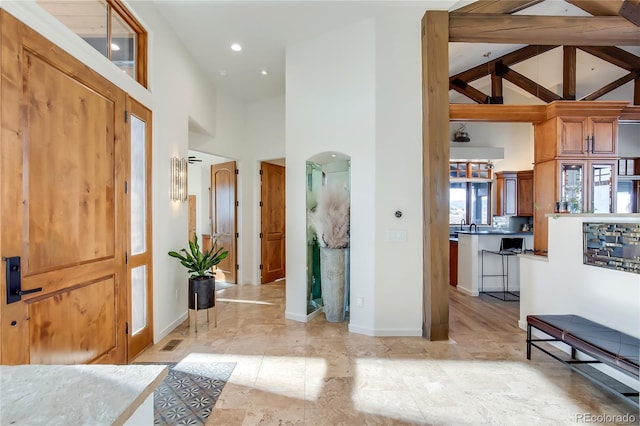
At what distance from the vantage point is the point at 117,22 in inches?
111

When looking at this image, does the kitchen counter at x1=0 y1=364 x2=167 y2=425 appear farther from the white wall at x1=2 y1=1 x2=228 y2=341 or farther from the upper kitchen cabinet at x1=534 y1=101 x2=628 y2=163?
the upper kitchen cabinet at x1=534 y1=101 x2=628 y2=163

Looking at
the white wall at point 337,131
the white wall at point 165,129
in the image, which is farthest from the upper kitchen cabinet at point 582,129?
the white wall at point 165,129

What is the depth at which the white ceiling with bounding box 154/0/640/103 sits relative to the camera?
3.41 m

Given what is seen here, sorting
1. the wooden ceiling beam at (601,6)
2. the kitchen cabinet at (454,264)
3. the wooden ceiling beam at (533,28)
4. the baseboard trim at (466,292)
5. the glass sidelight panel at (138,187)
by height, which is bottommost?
the baseboard trim at (466,292)

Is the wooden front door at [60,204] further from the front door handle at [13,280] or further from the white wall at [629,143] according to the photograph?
the white wall at [629,143]

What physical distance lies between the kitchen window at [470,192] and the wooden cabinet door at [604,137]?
121 inches

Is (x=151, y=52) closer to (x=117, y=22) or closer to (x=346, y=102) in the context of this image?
(x=117, y=22)

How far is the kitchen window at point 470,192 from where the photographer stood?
25.9 feet

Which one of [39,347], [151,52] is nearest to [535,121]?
[151,52]

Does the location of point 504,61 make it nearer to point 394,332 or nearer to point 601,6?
point 601,6

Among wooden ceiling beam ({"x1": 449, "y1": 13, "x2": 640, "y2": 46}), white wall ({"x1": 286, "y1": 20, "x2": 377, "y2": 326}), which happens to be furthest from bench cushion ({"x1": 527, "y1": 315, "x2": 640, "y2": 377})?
wooden ceiling beam ({"x1": 449, "y1": 13, "x2": 640, "y2": 46})

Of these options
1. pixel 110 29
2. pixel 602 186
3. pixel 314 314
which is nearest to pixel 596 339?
pixel 314 314

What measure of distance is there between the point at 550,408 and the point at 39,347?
3549mm

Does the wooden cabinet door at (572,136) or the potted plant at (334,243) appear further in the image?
the wooden cabinet door at (572,136)
